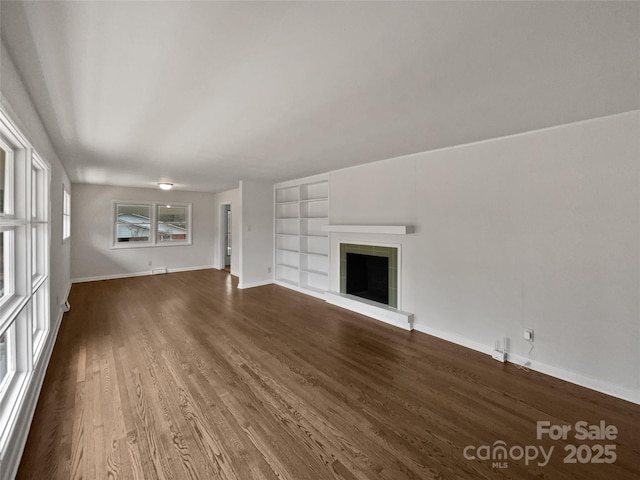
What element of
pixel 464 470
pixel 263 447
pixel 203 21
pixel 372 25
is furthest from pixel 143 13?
pixel 464 470

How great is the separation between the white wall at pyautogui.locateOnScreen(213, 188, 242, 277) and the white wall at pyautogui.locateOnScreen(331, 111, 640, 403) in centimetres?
470

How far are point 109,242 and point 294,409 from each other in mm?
6874

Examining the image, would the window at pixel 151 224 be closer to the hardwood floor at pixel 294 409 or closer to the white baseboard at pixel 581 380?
the hardwood floor at pixel 294 409

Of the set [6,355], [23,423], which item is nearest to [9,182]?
[6,355]

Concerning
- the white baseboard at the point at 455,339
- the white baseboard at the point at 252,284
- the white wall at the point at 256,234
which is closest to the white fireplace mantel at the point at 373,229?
the white baseboard at the point at 455,339

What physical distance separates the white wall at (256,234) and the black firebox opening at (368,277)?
7.56 feet

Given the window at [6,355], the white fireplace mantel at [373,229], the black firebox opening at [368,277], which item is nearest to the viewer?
the window at [6,355]

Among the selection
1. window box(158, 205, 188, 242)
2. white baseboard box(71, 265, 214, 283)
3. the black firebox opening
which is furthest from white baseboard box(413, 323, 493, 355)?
window box(158, 205, 188, 242)

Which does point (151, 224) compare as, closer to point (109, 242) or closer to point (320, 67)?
point (109, 242)

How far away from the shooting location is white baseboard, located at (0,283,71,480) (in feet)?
4.71

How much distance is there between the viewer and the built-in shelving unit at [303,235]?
5.35 m

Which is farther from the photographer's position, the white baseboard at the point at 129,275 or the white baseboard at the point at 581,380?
the white baseboard at the point at 129,275

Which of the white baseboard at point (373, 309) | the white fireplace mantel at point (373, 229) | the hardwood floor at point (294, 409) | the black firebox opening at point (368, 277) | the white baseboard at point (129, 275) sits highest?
the white fireplace mantel at point (373, 229)

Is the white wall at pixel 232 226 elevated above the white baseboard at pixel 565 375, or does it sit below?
above
